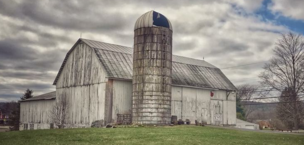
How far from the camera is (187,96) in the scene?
→ 134 ft

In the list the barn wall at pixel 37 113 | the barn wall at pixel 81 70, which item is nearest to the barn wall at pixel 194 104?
the barn wall at pixel 81 70

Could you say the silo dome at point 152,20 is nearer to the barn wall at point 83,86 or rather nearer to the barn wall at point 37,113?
the barn wall at point 83,86

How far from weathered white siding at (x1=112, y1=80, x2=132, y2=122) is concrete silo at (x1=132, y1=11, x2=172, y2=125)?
5.23 ft

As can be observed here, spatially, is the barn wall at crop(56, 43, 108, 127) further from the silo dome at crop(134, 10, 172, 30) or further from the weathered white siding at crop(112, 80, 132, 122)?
the silo dome at crop(134, 10, 172, 30)

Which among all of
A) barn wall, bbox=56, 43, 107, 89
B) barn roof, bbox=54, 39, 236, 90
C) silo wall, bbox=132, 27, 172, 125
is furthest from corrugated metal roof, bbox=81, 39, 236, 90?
silo wall, bbox=132, 27, 172, 125

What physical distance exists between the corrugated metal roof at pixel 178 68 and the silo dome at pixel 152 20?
414 cm

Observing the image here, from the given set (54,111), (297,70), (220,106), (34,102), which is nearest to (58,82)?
(54,111)

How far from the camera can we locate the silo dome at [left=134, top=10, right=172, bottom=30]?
34188 mm

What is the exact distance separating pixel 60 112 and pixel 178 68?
1465 cm

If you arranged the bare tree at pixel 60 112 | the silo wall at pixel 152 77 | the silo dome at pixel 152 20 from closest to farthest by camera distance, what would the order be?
the silo wall at pixel 152 77
the silo dome at pixel 152 20
the bare tree at pixel 60 112

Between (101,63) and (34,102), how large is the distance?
17.1 meters

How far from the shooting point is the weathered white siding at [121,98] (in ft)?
112

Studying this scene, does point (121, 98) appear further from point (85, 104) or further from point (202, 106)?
point (202, 106)

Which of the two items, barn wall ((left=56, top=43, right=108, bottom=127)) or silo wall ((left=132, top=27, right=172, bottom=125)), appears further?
barn wall ((left=56, top=43, right=108, bottom=127))
